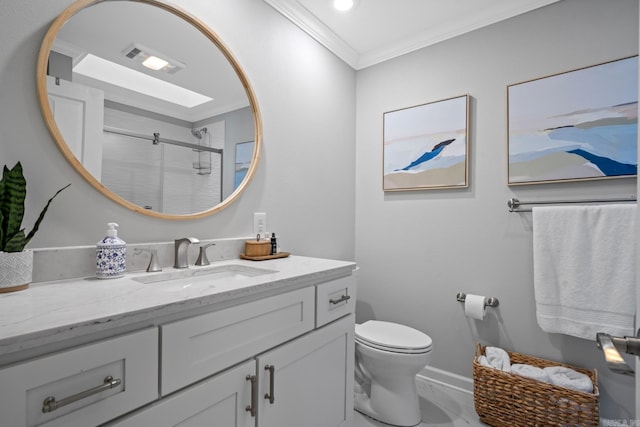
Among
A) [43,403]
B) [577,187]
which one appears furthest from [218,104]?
[577,187]

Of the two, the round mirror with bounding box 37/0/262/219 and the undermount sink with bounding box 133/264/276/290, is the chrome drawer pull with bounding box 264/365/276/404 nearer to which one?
the undermount sink with bounding box 133/264/276/290

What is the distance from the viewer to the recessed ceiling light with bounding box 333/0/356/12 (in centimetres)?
179

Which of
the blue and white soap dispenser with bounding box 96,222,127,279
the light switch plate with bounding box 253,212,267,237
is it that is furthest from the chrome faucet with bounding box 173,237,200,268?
the light switch plate with bounding box 253,212,267,237

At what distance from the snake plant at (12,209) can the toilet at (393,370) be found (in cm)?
151

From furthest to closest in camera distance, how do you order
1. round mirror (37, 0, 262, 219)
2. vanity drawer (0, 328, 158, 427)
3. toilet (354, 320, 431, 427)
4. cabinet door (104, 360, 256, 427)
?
toilet (354, 320, 431, 427), round mirror (37, 0, 262, 219), cabinet door (104, 360, 256, 427), vanity drawer (0, 328, 158, 427)

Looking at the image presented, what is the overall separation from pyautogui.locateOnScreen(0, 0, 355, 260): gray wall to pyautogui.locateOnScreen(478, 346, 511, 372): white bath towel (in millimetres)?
1074

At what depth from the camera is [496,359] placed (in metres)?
1.71

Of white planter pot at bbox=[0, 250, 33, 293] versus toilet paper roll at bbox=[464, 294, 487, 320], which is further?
toilet paper roll at bbox=[464, 294, 487, 320]

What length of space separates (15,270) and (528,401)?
2.11 metres

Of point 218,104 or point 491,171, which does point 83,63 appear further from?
point 491,171

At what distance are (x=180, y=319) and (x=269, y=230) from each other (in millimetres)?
974

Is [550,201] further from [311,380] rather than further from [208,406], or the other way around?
[208,406]

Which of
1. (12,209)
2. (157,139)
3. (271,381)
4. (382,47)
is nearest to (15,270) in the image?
(12,209)

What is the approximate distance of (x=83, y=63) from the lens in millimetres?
1104
